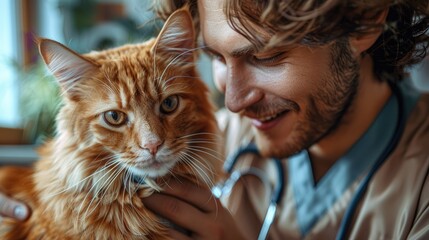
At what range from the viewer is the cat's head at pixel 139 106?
3.73 feet

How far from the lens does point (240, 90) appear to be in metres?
1.30

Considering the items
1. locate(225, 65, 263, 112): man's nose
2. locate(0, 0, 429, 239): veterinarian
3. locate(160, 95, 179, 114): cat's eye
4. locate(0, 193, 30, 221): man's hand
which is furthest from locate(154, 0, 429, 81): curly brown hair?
locate(0, 193, 30, 221): man's hand

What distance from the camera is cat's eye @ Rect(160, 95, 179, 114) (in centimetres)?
121

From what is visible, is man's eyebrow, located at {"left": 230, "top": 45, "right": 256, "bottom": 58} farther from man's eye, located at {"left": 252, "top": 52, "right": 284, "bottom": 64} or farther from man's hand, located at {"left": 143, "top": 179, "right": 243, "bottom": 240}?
man's hand, located at {"left": 143, "top": 179, "right": 243, "bottom": 240}

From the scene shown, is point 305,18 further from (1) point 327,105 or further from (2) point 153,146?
(2) point 153,146

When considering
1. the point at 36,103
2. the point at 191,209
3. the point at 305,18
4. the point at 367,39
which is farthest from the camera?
the point at 36,103

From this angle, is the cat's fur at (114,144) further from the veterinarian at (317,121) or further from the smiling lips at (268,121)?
the smiling lips at (268,121)

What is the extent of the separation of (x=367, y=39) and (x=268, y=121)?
0.39 metres

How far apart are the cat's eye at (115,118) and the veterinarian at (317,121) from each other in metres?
0.22

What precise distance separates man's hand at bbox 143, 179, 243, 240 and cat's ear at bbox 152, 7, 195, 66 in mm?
354

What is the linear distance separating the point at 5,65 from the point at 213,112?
1.42 m

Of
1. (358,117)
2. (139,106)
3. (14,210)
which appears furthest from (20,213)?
(358,117)

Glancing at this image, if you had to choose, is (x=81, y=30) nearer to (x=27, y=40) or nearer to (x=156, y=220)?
(x=27, y=40)

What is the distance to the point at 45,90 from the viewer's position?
81.9 inches
